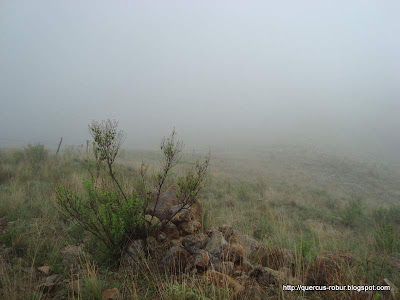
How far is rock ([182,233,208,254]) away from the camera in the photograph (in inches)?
125

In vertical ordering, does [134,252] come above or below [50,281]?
above

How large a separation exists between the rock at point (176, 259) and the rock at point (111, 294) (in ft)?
2.26

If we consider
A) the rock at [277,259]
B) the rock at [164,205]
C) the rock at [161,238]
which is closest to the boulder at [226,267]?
the rock at [277,259]

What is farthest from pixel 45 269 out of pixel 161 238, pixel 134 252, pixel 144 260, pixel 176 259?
pixel 176 259

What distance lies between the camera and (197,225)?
13.3 feet

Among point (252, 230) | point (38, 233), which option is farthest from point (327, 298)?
point (38, 233)

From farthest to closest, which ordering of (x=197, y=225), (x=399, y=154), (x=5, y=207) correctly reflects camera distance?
(x=399, y=154) < (x=5, y=207) < (x=197, y=225)

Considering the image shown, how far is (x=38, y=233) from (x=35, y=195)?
2508mm

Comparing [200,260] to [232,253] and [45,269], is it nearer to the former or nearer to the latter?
[232,253]

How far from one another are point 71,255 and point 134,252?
0.88 metres

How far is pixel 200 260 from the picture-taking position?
2.81 m

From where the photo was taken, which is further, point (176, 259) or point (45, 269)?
point (176, 259)

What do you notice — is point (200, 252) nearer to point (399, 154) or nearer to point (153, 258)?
point (153, 258)

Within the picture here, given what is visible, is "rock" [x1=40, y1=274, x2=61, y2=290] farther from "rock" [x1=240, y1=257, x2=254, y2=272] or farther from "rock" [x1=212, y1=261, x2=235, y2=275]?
"rock" [x1=240, y1=257, x2=254, y2=272]
